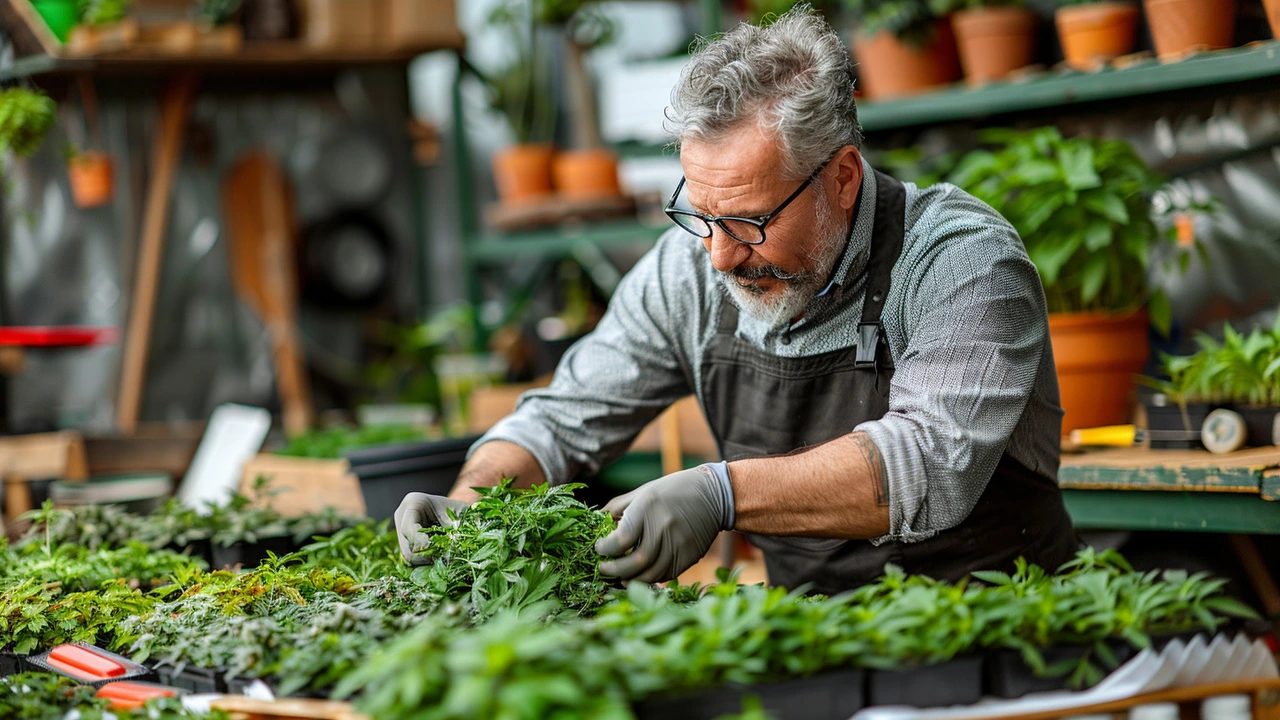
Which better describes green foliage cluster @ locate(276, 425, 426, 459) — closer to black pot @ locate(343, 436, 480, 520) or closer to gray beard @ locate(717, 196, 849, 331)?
black pot @ locate(343, 436, 480, 520)

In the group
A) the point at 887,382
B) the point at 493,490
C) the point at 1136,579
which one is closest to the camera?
the point at 1136,579

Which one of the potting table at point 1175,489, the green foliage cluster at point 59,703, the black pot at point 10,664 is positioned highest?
the green foliage cluster at point 59,703

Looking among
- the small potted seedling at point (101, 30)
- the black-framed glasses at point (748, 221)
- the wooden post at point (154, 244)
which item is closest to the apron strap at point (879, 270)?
the black-framed glasses at point (748, 221)

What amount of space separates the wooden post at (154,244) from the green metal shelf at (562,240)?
4.76ft

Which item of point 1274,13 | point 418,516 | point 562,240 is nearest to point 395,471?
point 418,516

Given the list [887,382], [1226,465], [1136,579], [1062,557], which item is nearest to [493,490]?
[887,382]

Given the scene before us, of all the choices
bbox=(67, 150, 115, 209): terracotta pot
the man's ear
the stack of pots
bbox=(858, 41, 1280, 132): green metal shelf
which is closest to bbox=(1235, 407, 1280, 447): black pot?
bbox=(858, 41, 1280, 132): green metal shelf

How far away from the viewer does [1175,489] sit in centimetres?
254

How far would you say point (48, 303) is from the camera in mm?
5641

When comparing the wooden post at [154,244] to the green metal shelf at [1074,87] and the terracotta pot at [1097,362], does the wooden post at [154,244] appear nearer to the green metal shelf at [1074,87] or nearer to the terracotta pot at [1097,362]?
the green metal shelf at [1074,87]

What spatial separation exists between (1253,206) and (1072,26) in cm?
81

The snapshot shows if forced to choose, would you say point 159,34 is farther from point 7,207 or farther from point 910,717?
point 910,717

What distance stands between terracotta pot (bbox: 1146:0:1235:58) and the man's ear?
1468mm

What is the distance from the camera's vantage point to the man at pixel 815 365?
1.80m
